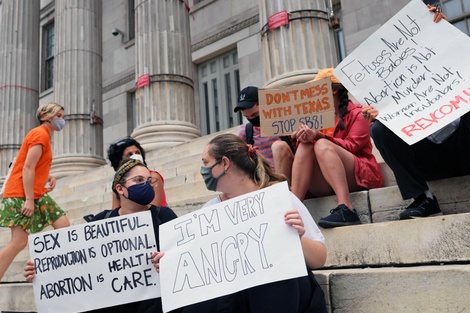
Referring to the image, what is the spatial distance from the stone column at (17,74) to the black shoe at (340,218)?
12.3 meters

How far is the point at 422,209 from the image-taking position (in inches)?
114

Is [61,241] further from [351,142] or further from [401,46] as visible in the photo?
[401,46]

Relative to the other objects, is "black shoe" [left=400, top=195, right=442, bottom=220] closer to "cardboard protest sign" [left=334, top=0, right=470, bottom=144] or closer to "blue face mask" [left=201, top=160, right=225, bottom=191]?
"cardboard protest sign" [left=334, top=0, right=470, bottom=144]

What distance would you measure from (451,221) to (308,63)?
14.9 ft

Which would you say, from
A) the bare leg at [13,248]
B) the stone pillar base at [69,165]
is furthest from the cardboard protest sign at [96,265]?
the stone pillar base at [69,165]

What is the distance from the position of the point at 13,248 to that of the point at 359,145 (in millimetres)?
3097

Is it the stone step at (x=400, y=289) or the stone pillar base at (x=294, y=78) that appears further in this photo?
the stone pillar base at (x=294, y=78)

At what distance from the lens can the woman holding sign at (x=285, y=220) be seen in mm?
2109

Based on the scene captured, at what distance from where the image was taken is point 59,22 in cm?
1294

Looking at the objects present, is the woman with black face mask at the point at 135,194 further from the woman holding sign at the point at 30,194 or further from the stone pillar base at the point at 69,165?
the stone pillar base at the point at 69,165

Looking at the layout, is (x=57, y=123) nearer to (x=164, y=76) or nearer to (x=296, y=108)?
(x=296, y=108)

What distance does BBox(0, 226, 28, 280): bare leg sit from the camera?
3971 mm

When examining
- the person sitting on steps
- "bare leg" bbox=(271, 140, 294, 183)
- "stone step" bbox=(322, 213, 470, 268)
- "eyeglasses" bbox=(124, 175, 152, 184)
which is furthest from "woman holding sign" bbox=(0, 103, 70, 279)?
the person sitting on steps

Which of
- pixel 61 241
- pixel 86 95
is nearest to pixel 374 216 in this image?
pixel 61 241
